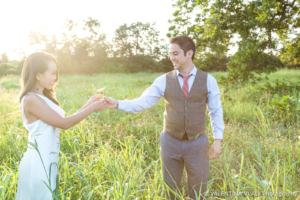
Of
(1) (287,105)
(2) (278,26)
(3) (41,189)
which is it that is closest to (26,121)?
(3) (41,189)

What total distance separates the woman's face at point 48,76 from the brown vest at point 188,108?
1147 mm

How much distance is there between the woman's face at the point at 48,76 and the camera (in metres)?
1.99

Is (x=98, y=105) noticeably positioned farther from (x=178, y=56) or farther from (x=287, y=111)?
(x=287, y=111)

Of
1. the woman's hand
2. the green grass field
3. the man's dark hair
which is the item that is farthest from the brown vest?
the woman's hand

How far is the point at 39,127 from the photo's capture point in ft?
6.30

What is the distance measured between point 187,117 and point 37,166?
1465mm

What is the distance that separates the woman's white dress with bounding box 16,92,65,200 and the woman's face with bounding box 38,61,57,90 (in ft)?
0.52

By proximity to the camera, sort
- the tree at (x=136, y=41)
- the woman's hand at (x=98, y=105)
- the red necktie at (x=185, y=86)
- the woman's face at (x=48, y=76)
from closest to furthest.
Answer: the woman's face at (x=48, y=76) < the red necktie at (x=185, y=86) < the woman's hand at (x=98, y=105) < the tree at (x=136, y=41)

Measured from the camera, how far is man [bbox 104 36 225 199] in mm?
2086

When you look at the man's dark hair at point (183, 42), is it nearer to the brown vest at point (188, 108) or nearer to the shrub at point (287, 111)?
the brown vest at point (188, 108)

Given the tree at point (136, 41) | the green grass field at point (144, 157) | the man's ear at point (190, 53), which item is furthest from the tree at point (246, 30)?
the tree at point (136, 41)

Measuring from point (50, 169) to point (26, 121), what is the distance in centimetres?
51

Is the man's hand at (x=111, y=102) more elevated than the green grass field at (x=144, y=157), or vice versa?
the man's hand at (x=111, y=102)

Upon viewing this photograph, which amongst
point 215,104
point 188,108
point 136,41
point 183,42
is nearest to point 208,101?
point 215,104
